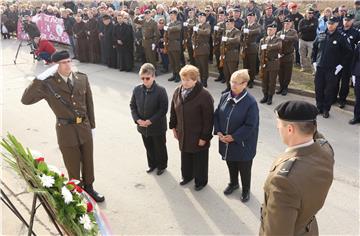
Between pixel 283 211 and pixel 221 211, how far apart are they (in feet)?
8.48

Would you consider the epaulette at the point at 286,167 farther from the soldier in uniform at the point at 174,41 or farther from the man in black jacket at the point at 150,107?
the soldier in uniform at the point at 174,41

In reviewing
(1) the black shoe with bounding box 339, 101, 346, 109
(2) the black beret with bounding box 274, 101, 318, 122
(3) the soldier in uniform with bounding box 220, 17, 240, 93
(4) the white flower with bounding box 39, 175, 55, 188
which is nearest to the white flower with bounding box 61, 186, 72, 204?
(4) the white flower with bounding box 39, 175, 55, 188

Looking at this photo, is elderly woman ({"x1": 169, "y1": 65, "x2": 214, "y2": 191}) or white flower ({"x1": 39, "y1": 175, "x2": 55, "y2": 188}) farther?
elderly woman ({"x1": 169, "y1": 65, "x2": 214, "y2": 191})

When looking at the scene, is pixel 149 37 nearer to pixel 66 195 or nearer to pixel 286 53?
pixel 286 53

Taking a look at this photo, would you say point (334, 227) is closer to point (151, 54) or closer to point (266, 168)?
point (266, 168)

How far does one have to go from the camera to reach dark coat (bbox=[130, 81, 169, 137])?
214 inches

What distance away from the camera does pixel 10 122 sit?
838 centimetres

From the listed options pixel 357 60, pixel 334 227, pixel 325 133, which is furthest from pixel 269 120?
pixel 334 227

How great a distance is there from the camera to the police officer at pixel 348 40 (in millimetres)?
7859

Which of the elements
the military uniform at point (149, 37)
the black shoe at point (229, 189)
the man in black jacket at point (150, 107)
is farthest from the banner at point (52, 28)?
the black shoe at point (229, 189)

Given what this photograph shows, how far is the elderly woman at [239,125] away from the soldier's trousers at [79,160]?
1.72 metres

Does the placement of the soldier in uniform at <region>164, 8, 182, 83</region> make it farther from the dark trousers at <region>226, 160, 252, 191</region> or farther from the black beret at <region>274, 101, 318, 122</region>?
the black beret at <region>274, 101, 318, 122</region>

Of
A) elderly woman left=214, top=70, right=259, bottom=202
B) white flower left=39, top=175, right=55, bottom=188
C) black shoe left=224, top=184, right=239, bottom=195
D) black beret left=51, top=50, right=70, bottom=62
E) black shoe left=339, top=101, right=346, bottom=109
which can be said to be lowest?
black shoe left=224, top=184, right=239, bottom=195

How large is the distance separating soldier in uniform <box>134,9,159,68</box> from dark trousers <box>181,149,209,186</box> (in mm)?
6478
